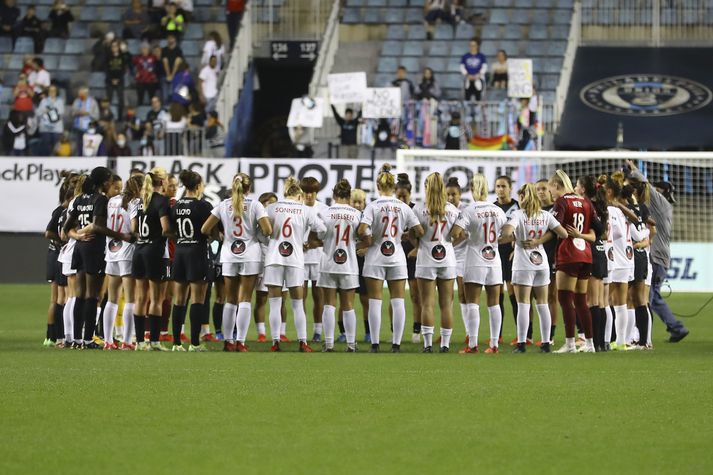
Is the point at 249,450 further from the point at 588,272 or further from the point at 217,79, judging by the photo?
the point at 217,79

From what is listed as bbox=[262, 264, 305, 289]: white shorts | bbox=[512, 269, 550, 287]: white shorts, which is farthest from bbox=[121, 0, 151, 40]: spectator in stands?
bbox=[512, 269, 550, 287]: white shorts

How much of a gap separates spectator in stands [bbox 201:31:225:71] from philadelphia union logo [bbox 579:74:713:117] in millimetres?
8823

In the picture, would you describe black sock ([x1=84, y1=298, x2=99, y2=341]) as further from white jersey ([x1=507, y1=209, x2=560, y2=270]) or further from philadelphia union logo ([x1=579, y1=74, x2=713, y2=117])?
philadelphia union logo ([x1=579, y1=74, x2=713, y2=117])

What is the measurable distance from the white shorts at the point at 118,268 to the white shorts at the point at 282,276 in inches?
65.2

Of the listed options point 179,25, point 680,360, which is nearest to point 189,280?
point 680,360

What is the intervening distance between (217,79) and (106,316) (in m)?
19.4

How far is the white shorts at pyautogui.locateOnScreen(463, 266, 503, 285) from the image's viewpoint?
52.9 feet

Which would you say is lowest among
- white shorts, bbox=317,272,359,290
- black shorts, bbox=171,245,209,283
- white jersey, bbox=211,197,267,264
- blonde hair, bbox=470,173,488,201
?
white shorts, bbox=317,272,359,290

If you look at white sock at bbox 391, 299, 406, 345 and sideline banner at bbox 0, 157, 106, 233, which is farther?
sideline banner at bbox 0, 157, 106, 233

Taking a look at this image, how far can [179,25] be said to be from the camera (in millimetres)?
36594

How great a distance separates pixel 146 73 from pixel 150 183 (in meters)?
19.8

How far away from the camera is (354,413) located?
10430 millimetres

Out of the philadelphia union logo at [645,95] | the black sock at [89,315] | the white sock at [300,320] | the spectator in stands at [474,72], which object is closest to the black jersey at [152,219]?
the black sock at [89,315]

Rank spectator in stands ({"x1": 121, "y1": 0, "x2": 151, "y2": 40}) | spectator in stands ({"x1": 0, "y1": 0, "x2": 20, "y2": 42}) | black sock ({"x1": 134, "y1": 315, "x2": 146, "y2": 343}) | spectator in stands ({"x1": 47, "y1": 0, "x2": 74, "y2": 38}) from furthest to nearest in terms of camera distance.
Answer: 1. spectator in stands ({"x1": 0, "y1": 0, "x2": 20, "y2": 42})
2. spectator in stands ({"x1": 47, "y1": 0, "x2": 74, "y2": 38})
3. spectator in stands ({"x1": 121, "y1": 0, "x2": 151, "y2": 40})
4. black sock ({"x1": 134, "y1": 315, "x2": 146, "y2": 343})
